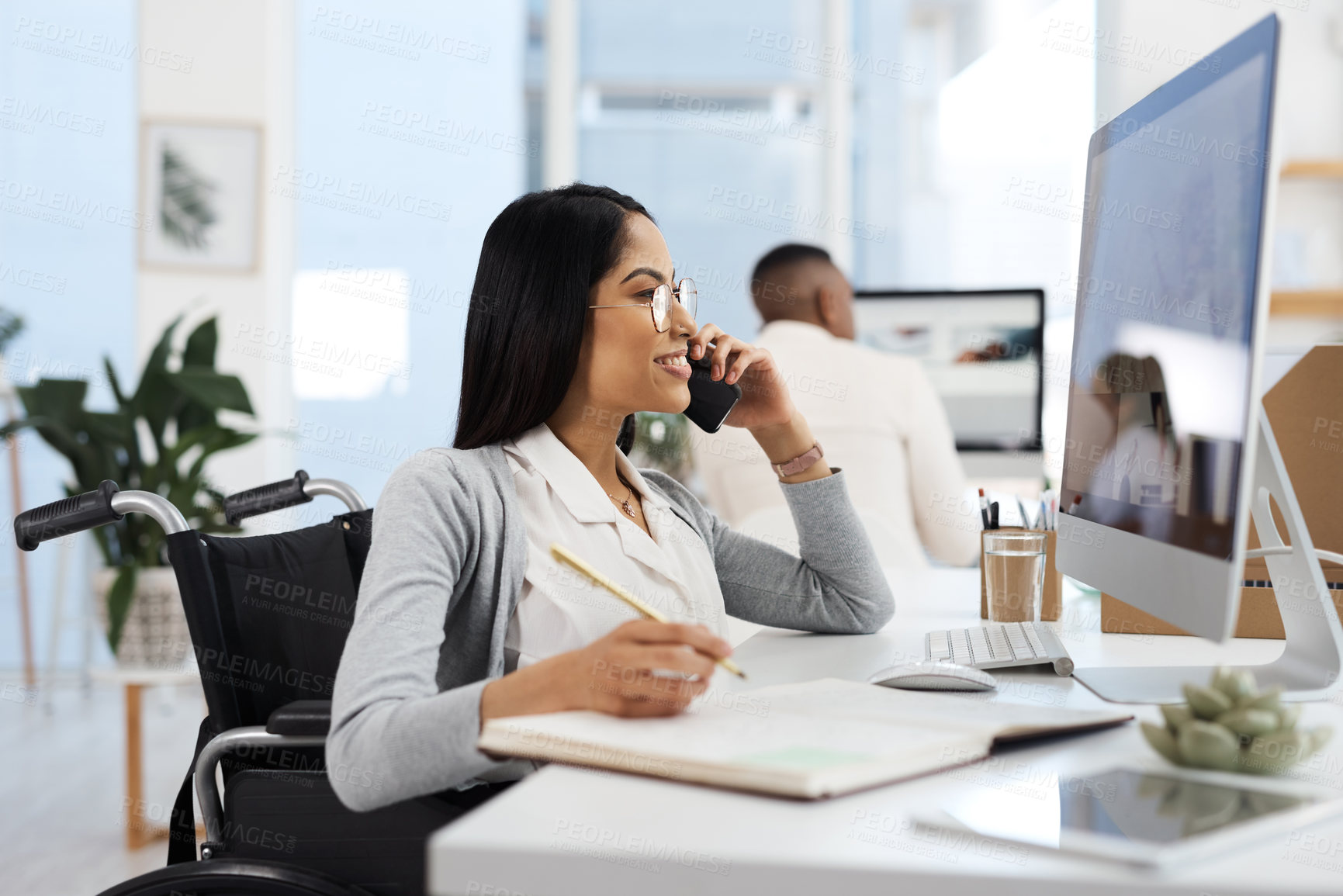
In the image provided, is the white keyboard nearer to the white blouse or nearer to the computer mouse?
the computer mouse

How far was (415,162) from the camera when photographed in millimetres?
4355

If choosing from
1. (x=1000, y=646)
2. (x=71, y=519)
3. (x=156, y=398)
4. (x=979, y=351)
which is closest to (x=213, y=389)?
(x=156, y=398)

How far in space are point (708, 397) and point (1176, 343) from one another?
0.63 metres

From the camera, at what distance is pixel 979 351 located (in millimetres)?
3217

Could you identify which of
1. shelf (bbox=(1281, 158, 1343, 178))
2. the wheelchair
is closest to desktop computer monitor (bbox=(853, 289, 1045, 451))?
shelf (bbox=(1281, 158, 1343, 178))

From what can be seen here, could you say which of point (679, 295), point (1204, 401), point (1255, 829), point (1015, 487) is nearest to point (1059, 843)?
point (1255, 829)

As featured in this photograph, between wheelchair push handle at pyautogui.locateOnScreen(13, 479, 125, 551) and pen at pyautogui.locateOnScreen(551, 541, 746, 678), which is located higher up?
pen at pyautogui.locateOnScreen(551, 541, 746, 678)

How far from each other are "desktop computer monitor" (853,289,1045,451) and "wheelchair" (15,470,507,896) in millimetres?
2162

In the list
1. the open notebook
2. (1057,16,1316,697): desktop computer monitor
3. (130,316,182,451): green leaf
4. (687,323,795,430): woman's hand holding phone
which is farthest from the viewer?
(130,316,182,451): green leaf

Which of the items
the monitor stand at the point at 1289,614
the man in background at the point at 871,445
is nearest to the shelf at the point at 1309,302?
the man in background at the point at 871,445

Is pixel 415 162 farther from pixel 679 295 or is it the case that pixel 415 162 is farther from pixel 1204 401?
pixel 1204 401

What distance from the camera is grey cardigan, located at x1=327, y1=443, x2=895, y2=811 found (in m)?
0.78

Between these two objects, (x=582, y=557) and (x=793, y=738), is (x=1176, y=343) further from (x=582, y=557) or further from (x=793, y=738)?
(x=582, y=557)

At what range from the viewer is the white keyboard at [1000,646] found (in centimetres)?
107
